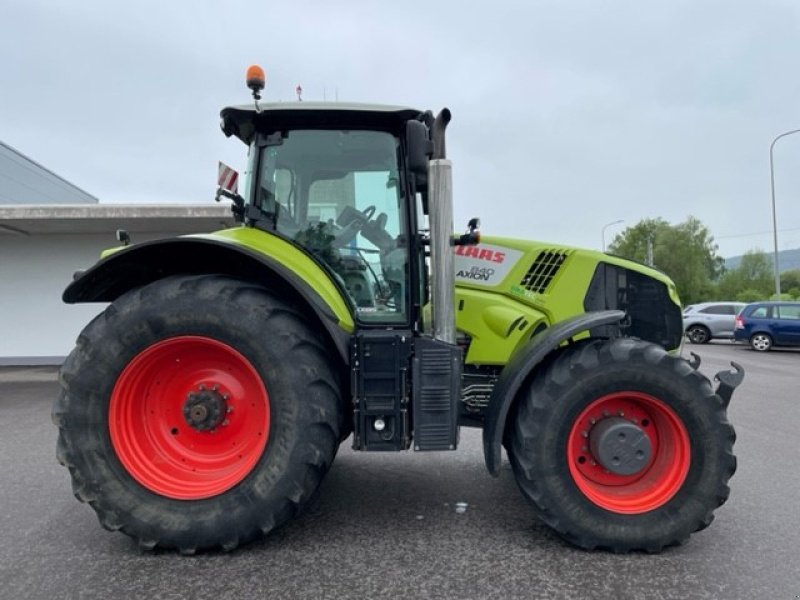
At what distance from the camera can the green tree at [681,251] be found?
40906 millimetres

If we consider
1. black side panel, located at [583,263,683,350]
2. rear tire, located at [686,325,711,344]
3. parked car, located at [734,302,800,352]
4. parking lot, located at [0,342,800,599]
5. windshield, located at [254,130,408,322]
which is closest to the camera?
parking lot, located at [0,342,800,599]

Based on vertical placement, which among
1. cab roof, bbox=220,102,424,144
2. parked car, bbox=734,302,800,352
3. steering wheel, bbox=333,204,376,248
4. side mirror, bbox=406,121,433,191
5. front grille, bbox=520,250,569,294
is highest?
cab roof, bbox=220,102,424,144

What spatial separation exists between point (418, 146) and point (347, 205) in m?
0.63

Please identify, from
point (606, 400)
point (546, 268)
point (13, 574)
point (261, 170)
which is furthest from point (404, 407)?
point (13, 574)

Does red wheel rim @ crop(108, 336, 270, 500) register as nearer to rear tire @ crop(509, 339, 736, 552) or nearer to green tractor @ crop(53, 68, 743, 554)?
green tractor @ crop(53, 68, 743, 554)

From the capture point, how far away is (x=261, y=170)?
10.2ft

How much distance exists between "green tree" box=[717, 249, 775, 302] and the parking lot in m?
43.8

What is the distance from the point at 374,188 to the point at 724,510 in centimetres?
285

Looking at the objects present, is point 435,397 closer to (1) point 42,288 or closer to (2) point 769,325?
(1) point 42,288

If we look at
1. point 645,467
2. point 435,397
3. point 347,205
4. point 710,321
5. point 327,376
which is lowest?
point 645,467

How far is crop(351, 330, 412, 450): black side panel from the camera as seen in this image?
9.41ft

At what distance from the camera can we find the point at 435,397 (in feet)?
9.48

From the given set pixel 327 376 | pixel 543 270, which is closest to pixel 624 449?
pixel 543 270

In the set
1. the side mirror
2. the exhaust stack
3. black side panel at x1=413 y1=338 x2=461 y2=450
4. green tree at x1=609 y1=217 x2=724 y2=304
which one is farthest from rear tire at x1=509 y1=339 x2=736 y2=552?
green tree at x1=609 y1=217 x2=724 y2=304
